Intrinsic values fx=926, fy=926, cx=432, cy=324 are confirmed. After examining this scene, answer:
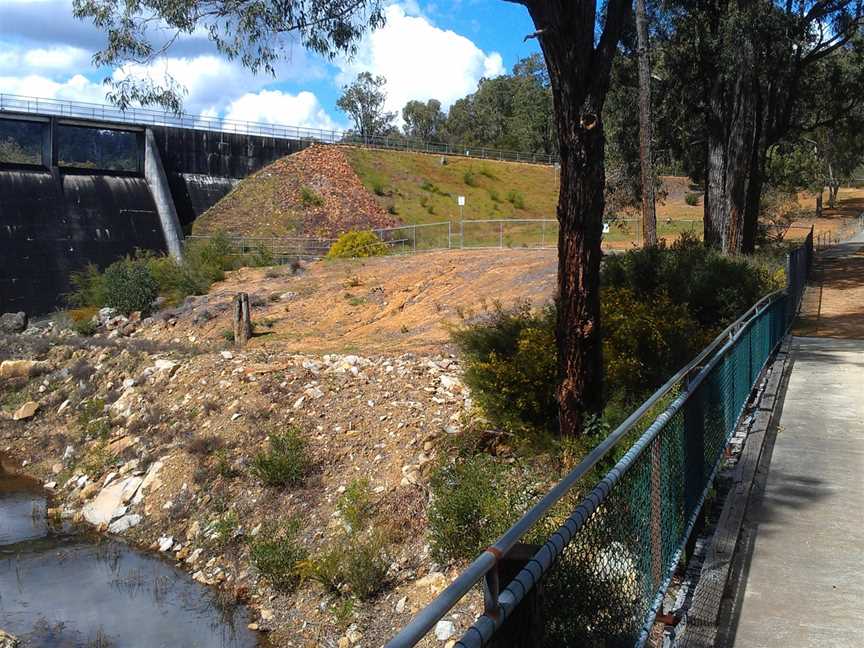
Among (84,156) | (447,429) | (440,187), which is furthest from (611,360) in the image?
(84,156)

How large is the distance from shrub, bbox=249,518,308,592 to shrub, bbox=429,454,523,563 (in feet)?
6.58

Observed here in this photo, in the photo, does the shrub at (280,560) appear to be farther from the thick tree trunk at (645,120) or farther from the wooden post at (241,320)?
the thick tree trunk at (645,120)

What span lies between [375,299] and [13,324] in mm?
13344

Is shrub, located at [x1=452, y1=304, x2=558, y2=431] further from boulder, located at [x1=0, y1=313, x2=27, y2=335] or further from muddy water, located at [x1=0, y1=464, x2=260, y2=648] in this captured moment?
boulder, located at [x1=0, y1=313, x2=27, y2=335]

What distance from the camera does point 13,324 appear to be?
106ft

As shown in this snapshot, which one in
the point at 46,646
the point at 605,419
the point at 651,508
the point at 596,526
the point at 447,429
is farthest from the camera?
the point at 447,429

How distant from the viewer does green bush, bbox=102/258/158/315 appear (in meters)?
31.6

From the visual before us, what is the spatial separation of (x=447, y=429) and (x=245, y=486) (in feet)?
11.3

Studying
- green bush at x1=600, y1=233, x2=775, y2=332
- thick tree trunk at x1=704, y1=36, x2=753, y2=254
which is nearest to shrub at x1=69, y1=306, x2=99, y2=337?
thick tree trunk at x1=704, y1=36, x2=753, y2=254

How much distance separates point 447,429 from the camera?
13.3 meters

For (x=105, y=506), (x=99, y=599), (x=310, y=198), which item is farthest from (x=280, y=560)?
(x=310, y=198)

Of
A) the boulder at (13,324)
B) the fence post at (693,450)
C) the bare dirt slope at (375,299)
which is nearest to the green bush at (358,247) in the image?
the bare dirt slope at (375,299)

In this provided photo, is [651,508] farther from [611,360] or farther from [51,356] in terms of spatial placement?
[51,356]

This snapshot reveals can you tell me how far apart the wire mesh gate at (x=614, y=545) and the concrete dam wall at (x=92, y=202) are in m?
37.5
